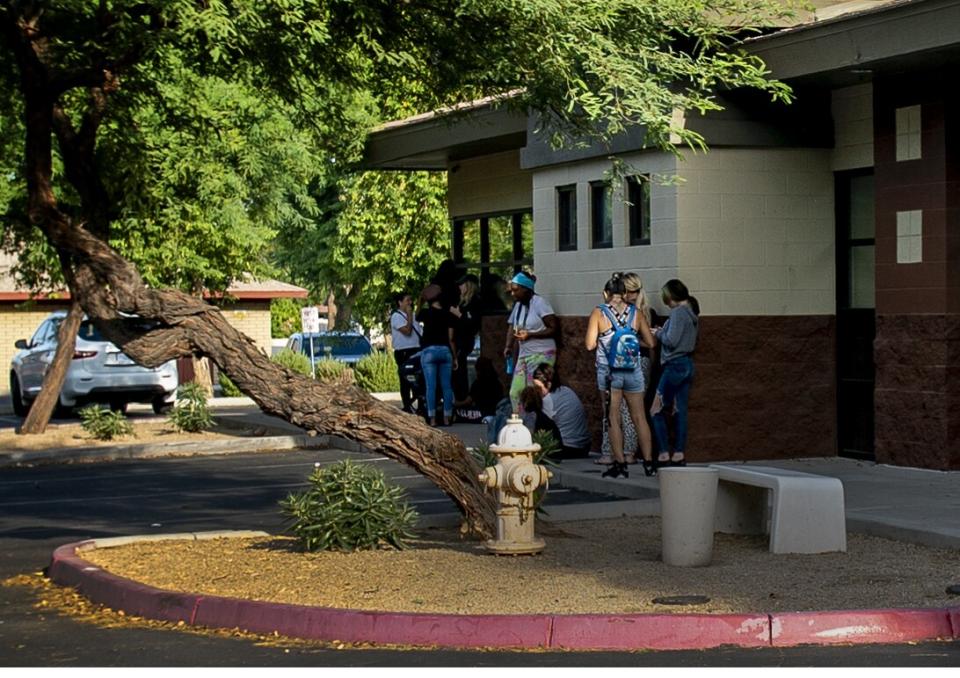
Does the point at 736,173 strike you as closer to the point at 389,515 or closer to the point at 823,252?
the point at 823,252

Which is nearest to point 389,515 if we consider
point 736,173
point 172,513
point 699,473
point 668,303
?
point 699,473

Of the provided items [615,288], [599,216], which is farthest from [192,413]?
[615,288]

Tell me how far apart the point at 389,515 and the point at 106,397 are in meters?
18.4

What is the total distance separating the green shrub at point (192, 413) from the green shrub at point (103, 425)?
41.2 inches

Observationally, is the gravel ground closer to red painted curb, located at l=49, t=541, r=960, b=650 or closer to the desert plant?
red painted curb, located at l=49, t=541, r=960, b=650

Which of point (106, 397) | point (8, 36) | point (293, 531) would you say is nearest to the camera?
point (293, 531)

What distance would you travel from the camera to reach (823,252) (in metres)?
16.6

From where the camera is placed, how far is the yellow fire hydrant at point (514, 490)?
406 inches

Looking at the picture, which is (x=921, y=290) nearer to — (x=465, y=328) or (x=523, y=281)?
(x=523, y=281)

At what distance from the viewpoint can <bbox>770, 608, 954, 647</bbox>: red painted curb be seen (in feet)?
26.7

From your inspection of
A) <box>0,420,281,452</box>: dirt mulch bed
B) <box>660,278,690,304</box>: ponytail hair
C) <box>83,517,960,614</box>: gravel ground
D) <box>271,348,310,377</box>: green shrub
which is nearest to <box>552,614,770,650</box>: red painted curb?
<box>83,517,960,614</box>: gravel ground

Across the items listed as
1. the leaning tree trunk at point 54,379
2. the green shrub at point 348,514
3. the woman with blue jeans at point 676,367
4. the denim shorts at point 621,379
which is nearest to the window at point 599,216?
the woman with blue jeans at point 676,367

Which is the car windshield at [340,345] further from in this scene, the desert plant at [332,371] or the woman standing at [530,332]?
the woman standing at [530,332]

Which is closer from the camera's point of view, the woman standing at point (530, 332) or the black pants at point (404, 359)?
the woman standing at point (530, 332)
